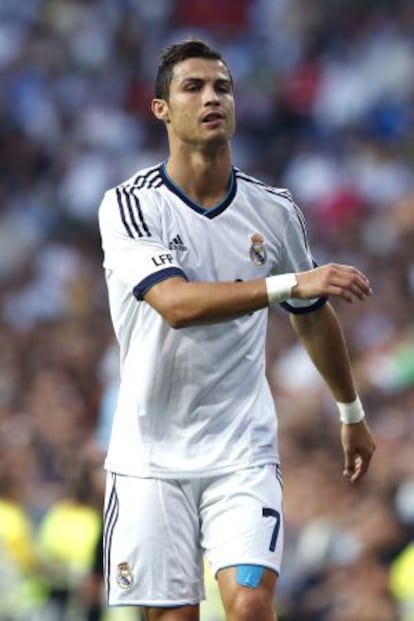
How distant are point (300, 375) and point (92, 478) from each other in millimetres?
1679

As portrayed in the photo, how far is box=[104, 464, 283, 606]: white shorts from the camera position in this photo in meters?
5.23

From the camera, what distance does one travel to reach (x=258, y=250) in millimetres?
5363

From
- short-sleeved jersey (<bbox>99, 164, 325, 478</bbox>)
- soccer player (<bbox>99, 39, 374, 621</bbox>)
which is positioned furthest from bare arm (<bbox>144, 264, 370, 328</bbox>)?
short-sleeved jersey (<bbox>99, 164, 325, 478</bbox>)

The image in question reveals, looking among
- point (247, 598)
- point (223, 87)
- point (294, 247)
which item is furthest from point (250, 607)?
point (223, 87)

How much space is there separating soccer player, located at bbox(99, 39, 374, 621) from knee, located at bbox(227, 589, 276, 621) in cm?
8

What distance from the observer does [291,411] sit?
8.82 m

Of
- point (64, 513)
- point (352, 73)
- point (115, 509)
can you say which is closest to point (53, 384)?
point (64, 513)

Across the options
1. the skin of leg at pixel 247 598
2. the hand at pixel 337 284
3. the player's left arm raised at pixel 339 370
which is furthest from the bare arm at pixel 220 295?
the skin of leg at pixel 247 598

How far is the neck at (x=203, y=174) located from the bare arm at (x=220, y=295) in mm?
456

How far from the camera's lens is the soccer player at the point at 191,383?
5250 millimetres

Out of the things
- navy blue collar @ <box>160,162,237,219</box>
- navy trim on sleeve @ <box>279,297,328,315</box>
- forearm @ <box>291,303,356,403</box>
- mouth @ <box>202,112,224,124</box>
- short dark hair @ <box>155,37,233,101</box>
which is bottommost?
forearm @ <box>291,303,356,403</box>

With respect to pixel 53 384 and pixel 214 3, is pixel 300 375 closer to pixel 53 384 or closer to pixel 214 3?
pixel 53 384

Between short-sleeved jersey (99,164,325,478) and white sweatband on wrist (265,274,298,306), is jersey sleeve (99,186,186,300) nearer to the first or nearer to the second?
short-sleeved jersey (99,164,325,478)

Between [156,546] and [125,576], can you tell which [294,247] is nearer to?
[156,546]
